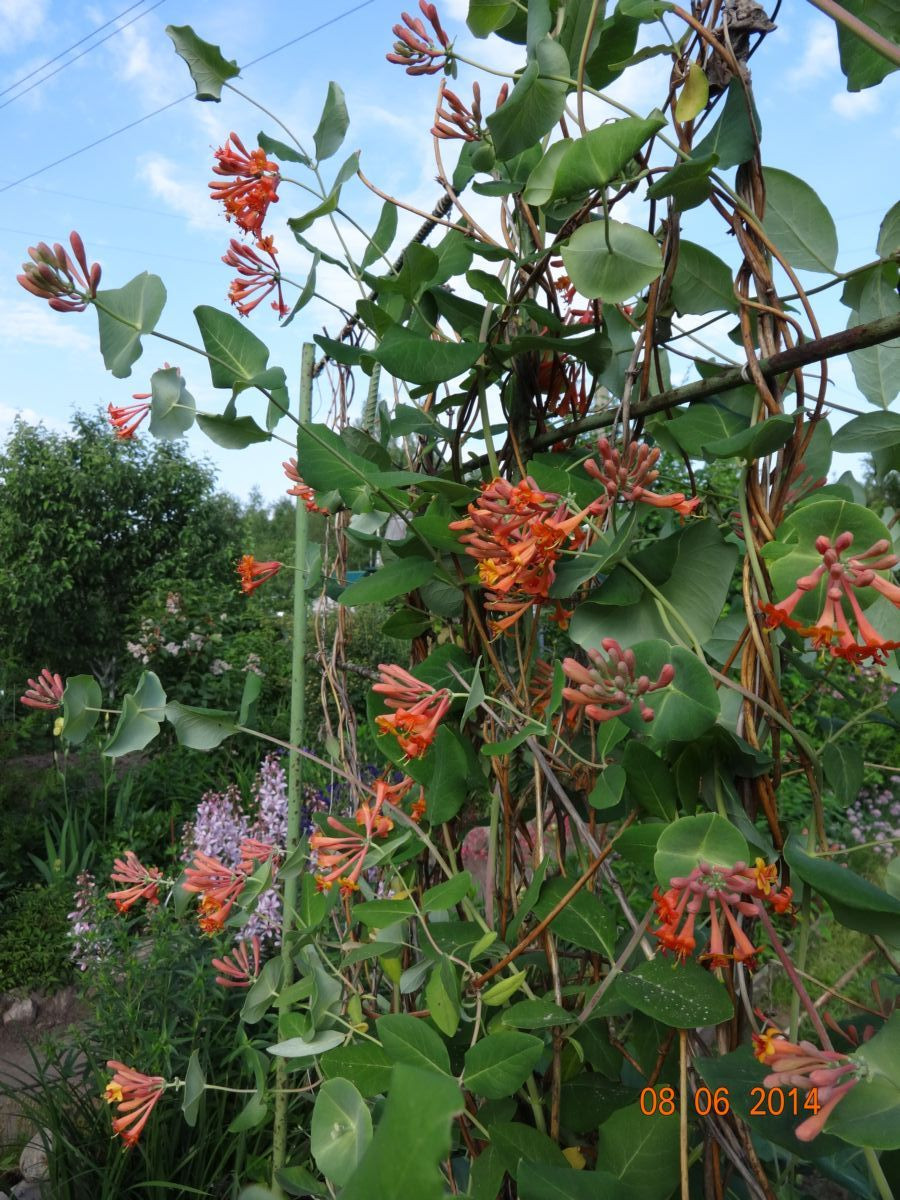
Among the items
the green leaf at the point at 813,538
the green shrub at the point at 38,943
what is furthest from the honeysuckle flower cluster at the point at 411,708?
the green shrub at the point at 38,943

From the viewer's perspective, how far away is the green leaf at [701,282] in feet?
1.86

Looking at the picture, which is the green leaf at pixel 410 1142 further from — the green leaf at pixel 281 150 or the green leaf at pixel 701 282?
the green leaf at pixel 281 150

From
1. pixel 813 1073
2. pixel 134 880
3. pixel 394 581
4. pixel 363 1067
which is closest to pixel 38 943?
pixel 134 880

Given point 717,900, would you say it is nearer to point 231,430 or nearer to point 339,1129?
point 339,1129

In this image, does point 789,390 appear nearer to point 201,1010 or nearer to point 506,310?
point 506,310

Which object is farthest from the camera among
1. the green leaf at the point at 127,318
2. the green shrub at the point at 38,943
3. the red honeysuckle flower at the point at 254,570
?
the green shrub at the point at 38,943

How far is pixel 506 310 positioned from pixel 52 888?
2673 mm

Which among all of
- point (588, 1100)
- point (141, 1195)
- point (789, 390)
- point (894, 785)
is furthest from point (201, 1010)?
point (894, 785)

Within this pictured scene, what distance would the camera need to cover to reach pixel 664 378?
0.74m

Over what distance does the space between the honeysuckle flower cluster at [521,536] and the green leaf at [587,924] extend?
20 cm

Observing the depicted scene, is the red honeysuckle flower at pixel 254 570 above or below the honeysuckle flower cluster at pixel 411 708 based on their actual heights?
above

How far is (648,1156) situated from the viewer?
496 millimetres

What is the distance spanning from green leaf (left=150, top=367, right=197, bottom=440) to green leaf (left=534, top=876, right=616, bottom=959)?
0.45 metres

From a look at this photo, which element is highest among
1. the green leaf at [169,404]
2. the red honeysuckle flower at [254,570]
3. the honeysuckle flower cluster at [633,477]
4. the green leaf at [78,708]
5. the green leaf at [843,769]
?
the green leaf at [169,404]
